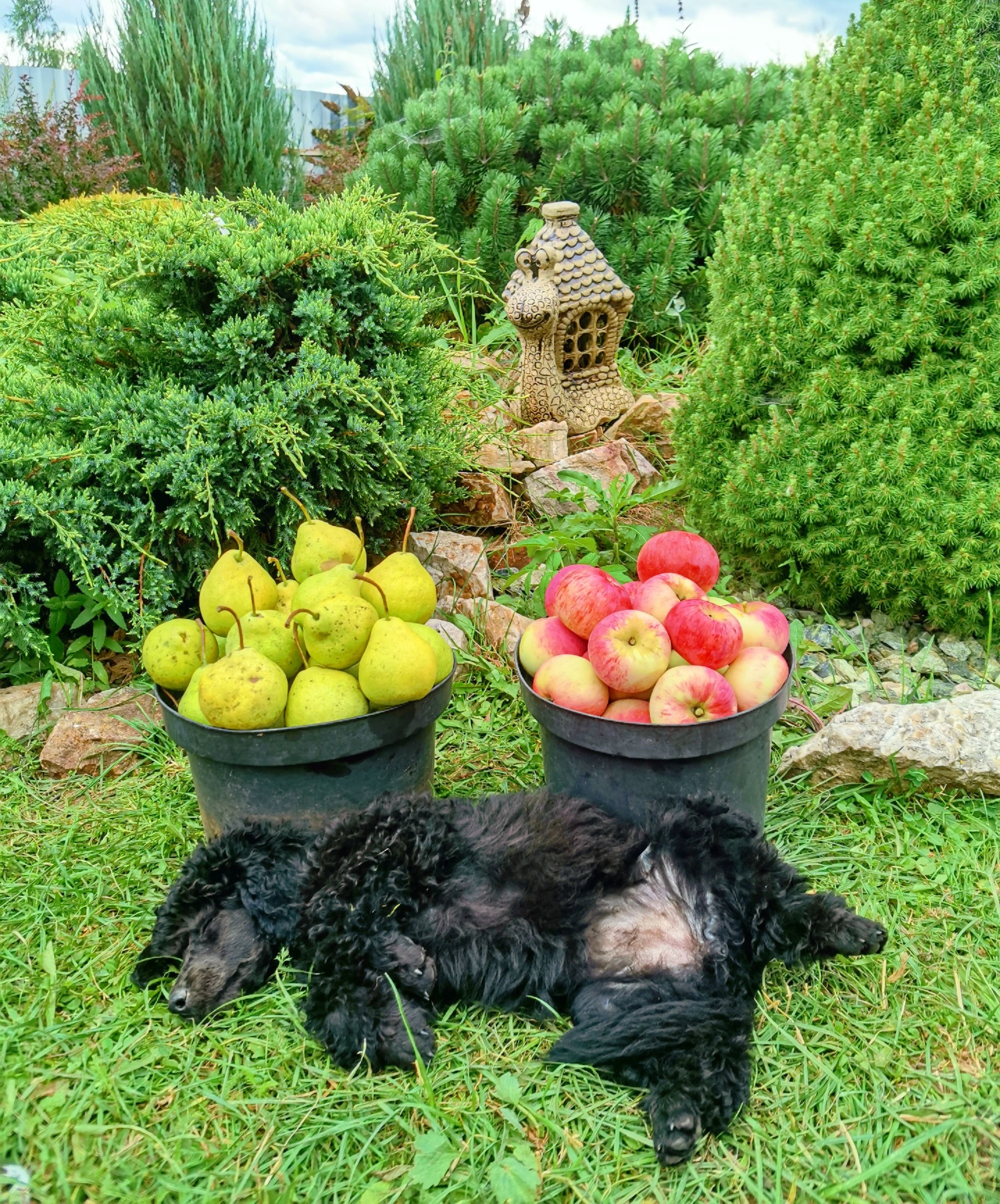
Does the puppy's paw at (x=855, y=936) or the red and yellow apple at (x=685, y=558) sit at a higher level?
the red and yellow apple at (x=685, y=558)

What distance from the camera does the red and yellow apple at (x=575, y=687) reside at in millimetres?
2225

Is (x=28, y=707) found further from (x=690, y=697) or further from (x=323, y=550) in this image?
(x=690, y=697)

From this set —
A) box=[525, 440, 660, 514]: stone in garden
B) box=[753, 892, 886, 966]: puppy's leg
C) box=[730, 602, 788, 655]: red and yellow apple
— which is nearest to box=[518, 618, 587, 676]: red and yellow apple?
box=[730, 602, 788, 655]: red and yellow apple

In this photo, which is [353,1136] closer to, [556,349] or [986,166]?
[986,166]

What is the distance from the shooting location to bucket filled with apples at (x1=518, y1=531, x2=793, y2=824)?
6.98 feet

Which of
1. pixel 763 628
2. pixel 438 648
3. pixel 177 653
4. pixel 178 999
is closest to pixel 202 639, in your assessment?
pixel 177 653

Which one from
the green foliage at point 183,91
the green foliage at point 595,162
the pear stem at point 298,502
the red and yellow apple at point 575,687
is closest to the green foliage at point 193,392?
the pear stem at point 298,502

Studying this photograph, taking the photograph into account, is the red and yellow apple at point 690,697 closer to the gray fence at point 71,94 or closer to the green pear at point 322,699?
the green pear at point 322,699

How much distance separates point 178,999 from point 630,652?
1.23 m

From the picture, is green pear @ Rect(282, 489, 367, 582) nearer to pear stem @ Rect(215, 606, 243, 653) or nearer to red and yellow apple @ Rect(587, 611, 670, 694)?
pear stem @ Rect(215, 606, 243, 653)

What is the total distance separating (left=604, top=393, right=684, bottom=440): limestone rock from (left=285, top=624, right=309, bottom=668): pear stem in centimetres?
283

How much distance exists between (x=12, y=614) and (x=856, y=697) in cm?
284

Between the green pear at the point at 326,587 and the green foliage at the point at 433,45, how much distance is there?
804 centimetres

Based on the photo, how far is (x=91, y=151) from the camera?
757cm
